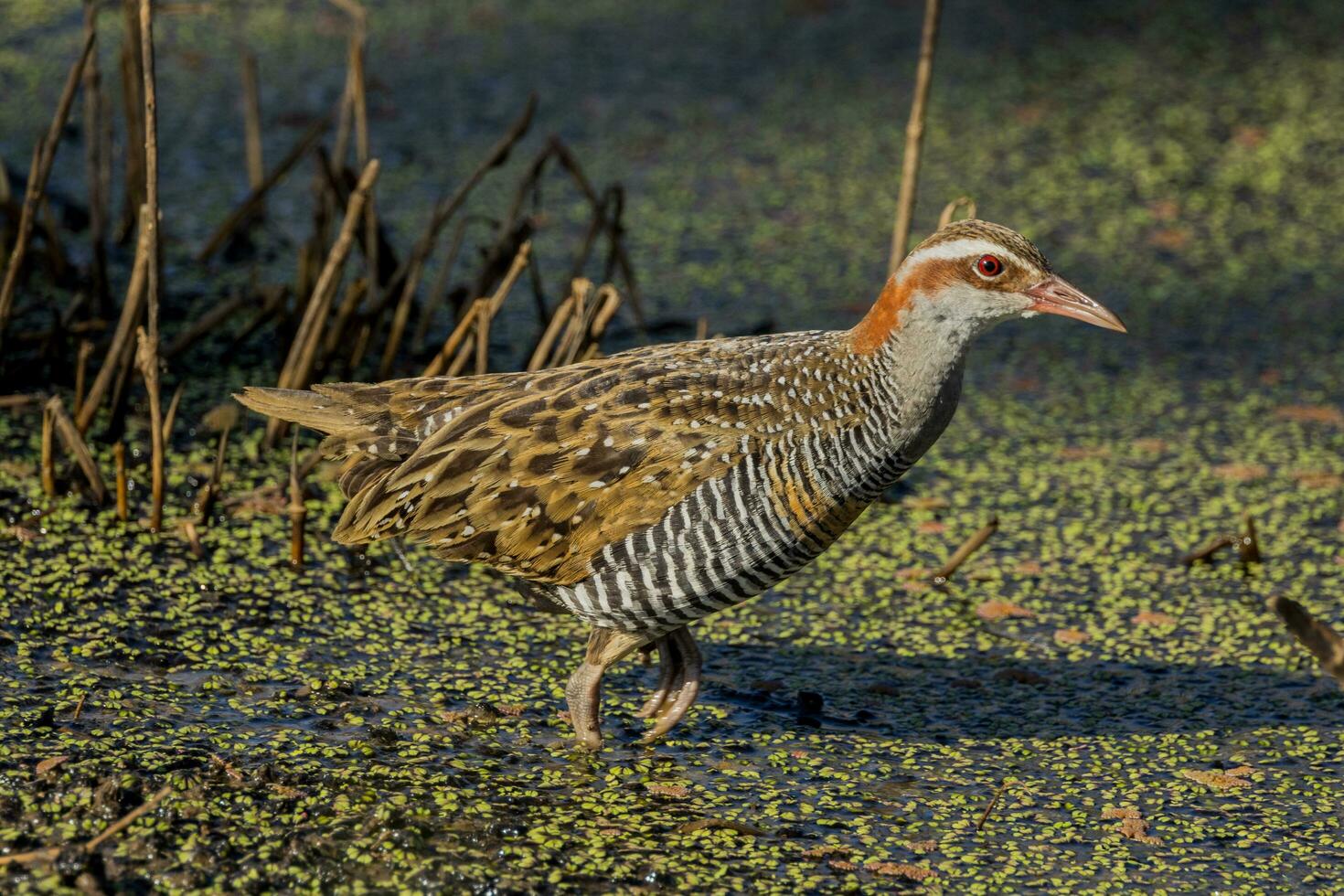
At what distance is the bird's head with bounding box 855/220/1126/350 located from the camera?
4.32 m

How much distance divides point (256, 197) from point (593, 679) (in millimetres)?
3272

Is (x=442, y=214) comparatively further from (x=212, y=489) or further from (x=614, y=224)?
(x=212, y=489)

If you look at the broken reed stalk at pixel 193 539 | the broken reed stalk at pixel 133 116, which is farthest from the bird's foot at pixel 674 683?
the broken reed stalk at pixel 133 116

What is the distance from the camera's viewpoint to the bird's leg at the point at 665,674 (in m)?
4.80

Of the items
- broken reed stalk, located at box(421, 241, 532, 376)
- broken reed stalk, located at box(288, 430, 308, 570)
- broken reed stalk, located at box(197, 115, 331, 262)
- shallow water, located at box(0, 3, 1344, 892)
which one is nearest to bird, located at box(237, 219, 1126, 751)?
shallow water, located at box(0, 3, 1344, 892)

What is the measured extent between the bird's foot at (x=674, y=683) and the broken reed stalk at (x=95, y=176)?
284 cm

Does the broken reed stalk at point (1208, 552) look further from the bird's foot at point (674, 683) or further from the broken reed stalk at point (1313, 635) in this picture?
the broken reed stalk at point (1313, 635)

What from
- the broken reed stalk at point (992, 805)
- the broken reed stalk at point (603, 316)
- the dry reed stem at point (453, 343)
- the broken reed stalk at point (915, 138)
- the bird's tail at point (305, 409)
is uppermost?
the broken reed stalk at point (915, 138)

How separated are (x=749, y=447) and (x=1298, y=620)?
4.66 ft

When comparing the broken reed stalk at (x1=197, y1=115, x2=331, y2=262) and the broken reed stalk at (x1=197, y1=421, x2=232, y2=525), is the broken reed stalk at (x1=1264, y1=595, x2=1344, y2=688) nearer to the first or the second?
the broken reed stalk at (x1=197, y1=421, x2=232, y2=525)

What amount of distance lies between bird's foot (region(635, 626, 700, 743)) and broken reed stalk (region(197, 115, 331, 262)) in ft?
9.68

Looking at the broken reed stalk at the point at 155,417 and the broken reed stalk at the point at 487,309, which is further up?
the broken reed stalk at the point at 487,309

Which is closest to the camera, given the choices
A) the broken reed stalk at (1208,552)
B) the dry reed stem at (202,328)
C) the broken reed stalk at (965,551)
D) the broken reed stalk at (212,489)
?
the broken reed stalk at (212,489)

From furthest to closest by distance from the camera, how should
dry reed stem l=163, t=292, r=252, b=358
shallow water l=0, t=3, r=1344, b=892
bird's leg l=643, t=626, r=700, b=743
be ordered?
dry reed stem l=163, t=292, r=252, b=358 < bird's leg l=643, t=626, r=700, b=743 < shallow water l=0, t=3, r=1344, b=892
